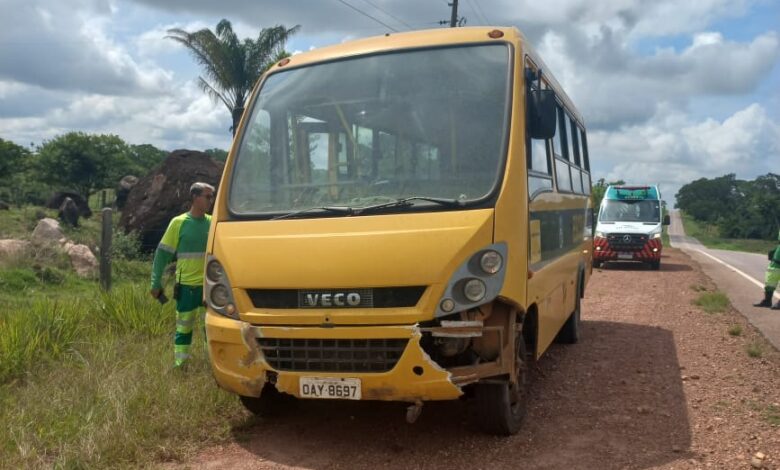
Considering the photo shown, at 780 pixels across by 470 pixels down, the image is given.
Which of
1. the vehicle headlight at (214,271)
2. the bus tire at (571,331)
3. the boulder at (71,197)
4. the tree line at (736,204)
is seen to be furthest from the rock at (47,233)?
the tree line at (736,204)

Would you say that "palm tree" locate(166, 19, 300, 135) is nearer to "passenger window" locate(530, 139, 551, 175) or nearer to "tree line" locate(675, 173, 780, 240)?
"passenger window" locate(530, 139, 551, 175)

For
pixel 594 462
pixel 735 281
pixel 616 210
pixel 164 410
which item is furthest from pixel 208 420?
pixel 616 210

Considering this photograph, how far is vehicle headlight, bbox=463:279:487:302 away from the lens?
4.28 m

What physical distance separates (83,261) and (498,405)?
12.2 metres

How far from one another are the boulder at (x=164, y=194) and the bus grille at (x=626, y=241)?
10939 millimetres

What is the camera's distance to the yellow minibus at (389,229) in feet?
14.2

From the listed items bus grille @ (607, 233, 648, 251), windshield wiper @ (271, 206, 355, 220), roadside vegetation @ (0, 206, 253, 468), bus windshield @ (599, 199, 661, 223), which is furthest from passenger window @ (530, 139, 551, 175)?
bus windshield @ (599, 199, 661, 223)

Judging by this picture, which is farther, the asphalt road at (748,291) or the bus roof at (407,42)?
the asphalt road at (748,291)

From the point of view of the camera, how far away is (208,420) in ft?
17.1

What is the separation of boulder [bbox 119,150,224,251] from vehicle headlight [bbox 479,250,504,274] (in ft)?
44.0

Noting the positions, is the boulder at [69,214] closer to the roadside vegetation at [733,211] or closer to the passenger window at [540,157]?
the passenger window at [540,157]

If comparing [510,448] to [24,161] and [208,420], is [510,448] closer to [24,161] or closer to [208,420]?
[208,420]

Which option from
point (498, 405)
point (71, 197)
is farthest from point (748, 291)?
point (71, 197)

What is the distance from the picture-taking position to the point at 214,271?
480 cm
